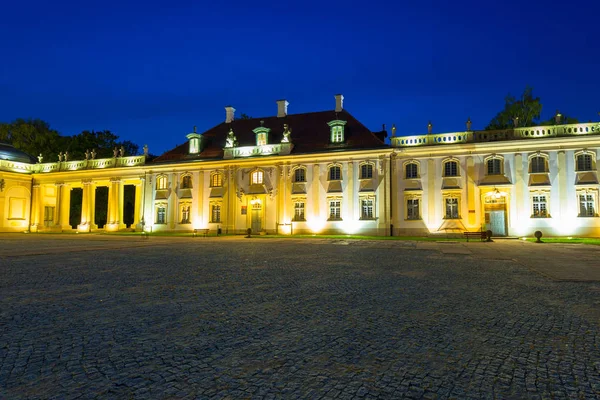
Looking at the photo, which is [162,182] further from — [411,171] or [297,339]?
[297,339]

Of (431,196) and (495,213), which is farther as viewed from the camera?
(431,196)

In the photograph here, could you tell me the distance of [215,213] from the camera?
41.2m

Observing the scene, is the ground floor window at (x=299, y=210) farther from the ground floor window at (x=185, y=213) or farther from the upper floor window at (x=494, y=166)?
the upper floor window at (x=494, y=166)

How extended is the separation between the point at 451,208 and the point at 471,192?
2.02 meters

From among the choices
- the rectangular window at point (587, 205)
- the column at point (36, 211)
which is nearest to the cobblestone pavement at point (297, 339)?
the rectangular window at point (587, 205)

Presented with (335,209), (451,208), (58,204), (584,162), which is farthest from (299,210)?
(58,204)

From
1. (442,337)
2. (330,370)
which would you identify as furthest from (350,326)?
(330,370)

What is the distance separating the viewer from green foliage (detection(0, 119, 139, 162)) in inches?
2212

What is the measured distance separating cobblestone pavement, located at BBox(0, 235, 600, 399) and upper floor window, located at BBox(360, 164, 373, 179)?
2705 centimetres

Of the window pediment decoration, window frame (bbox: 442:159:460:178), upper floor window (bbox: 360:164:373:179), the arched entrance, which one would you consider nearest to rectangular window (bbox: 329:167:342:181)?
upper floor window (bbox: 360:164:373:179)

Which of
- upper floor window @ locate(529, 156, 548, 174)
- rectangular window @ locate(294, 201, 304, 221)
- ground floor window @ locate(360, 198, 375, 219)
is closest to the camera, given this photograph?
upper floor window @ locate(529, 156, 548, 174)

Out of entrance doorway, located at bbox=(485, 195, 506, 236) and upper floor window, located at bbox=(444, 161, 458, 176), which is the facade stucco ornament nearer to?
upper floor window, located at bbox=(444, 161, 458, 176)

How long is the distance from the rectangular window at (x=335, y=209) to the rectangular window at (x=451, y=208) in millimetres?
9110

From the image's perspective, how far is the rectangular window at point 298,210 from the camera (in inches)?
1505
